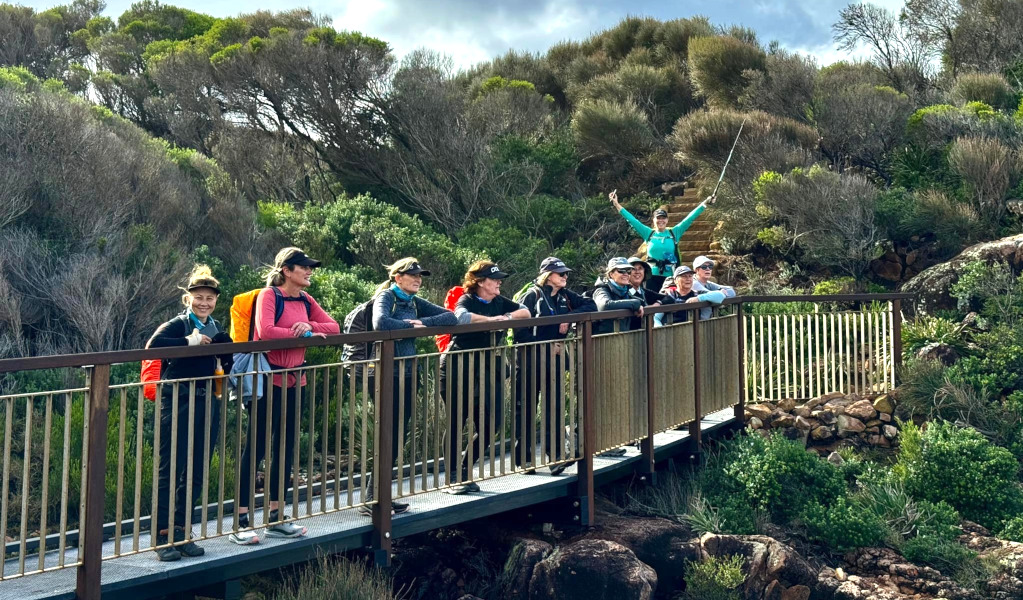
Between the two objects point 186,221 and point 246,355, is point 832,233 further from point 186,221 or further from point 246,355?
point 246,355

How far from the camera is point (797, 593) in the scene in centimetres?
754

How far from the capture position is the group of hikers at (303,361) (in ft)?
17.1

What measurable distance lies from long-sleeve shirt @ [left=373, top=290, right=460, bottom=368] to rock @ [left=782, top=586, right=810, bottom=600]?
329 cm

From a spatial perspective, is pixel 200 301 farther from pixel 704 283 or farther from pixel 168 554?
pixel 704 283

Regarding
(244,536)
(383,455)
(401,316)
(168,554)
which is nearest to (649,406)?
(401,316)

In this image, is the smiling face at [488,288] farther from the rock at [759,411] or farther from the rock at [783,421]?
the rock at [783,421]

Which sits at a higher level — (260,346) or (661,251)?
(661,251)

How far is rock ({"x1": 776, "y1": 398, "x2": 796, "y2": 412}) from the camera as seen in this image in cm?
1155

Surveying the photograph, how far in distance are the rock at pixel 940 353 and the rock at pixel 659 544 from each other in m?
5.78

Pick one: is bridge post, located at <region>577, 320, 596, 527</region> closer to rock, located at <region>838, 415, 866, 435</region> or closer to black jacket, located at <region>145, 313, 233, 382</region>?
black jacket, located at <region>145, 313, 233, 382</region>

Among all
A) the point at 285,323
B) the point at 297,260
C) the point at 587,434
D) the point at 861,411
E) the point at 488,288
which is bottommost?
the point at 861,411

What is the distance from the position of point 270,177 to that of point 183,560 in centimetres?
1686

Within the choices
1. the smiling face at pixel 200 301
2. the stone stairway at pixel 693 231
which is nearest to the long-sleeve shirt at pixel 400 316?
the smiling face at pixel 200 301

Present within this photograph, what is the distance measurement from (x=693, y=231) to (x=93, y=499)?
1635 cm
